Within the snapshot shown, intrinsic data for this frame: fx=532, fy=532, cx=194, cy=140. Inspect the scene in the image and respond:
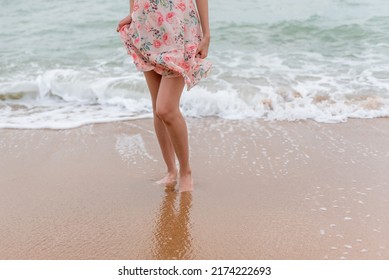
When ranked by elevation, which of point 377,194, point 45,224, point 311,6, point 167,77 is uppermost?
point 167,77

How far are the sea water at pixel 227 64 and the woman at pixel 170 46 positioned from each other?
2044mm

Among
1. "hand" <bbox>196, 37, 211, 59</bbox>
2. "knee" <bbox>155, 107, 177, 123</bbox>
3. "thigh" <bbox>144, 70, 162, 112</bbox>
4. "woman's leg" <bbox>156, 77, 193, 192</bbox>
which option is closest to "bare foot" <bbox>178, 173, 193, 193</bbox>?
"woman's leg" <bbox>156, 77, 193, 192</bbox>

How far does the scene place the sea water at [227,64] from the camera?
5570 mm

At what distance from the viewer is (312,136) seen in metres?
4.59

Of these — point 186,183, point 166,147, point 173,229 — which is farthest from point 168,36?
point 173,229

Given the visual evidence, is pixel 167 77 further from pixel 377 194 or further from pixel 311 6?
pixel 311 6

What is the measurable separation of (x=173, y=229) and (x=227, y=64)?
193 inches

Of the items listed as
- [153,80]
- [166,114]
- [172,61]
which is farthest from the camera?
[153,80]

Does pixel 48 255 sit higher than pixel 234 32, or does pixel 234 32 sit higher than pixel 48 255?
pixel 48 255

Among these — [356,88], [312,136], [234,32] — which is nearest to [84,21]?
[234,32]

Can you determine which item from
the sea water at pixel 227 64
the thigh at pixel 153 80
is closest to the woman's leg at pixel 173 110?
the thigh at pixel 153 80

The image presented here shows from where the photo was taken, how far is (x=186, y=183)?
3.43 metres

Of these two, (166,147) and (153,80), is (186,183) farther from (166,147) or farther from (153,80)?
(153,80)

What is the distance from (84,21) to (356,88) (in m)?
6.37
